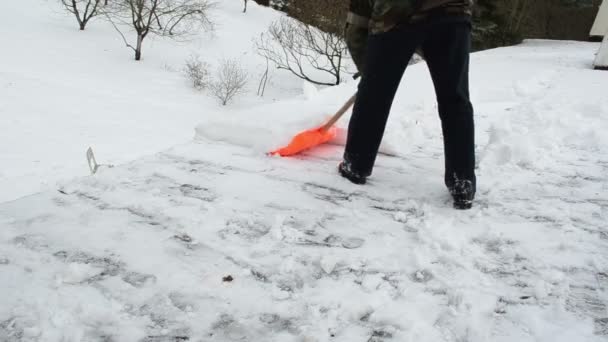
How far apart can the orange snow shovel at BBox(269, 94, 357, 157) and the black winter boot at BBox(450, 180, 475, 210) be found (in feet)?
2.48

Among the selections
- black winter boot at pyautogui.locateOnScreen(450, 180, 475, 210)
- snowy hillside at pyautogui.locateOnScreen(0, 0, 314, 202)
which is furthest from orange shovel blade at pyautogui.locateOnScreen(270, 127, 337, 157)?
snowy hillside at pyautogui.locateOnScreen(0, 0, 314, 202)

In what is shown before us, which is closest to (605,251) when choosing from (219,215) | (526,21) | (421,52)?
(421,52)

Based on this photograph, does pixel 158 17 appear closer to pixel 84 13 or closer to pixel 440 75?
pixel 84 13

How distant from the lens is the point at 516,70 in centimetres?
619

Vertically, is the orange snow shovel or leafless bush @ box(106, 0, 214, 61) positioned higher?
leafless bush @ box(106, 0, 214, 61)

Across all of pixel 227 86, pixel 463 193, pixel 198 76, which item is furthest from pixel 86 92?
pixel 463 193

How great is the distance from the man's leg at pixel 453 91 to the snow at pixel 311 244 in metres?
0.19

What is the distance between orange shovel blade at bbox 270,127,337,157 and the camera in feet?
7.46

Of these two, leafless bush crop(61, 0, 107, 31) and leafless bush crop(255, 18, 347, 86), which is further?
leafless bush crop(61, 0, 107, 31)

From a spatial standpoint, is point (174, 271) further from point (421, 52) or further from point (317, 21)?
point (317, 21)

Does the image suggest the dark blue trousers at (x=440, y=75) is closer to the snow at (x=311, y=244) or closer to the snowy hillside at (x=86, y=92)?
the snow at (x=311, y=244)

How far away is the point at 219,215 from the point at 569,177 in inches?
70.2

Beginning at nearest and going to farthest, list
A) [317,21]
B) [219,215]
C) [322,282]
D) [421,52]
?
[322,282]
[219,215]
[421,52]
[317,21]

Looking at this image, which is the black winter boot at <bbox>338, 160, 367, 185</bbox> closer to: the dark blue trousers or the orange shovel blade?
the dark blue trousers
